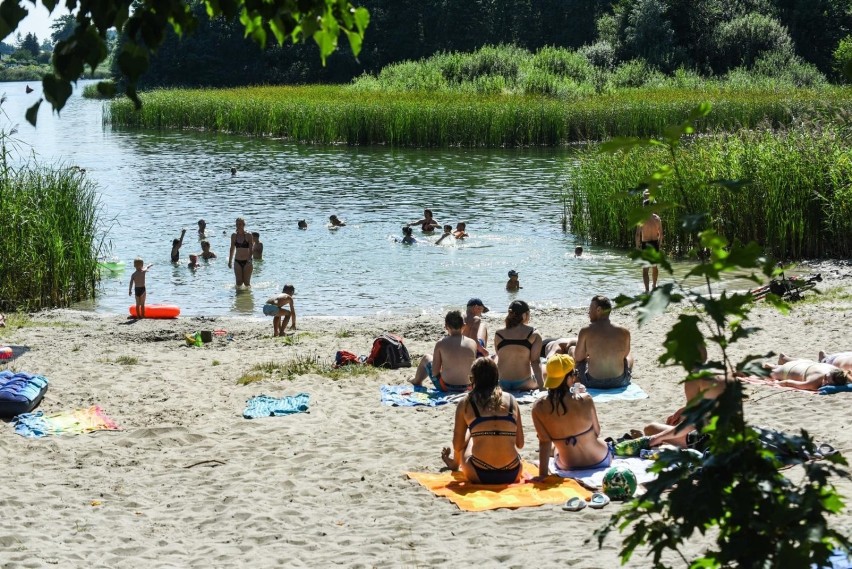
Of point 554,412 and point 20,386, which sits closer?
point 554,412

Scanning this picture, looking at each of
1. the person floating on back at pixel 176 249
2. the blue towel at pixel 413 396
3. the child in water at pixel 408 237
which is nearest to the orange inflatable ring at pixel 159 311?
the person floating on back at pixel 176 249

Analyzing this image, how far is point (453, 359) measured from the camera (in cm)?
1145

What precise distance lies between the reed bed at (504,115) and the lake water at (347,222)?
3.79 feet

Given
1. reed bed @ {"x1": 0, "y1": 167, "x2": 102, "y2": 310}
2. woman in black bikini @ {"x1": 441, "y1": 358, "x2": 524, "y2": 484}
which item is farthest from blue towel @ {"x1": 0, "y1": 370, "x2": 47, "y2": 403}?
reed bed @ {"x1": 0, "y1": 167, "x2": 102, "y2": 310}

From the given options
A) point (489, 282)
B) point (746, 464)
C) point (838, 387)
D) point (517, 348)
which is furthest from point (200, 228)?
point (746, 464)

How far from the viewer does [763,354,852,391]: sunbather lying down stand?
410 inches

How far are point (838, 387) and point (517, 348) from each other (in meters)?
3.08

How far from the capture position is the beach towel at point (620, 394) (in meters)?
11.1

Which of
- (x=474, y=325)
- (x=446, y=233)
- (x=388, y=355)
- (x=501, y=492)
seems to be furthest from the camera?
(x=446, y=233)

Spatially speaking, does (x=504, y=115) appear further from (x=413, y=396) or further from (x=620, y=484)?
(x=620, y=484)

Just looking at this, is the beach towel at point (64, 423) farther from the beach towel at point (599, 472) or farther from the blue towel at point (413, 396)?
the beach towel at point (599, 472)

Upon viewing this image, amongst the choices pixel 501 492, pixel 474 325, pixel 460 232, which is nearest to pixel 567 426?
pixel 501 492

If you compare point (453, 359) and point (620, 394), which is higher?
point (453, 359)

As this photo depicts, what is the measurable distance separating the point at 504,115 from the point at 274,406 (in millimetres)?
33412
